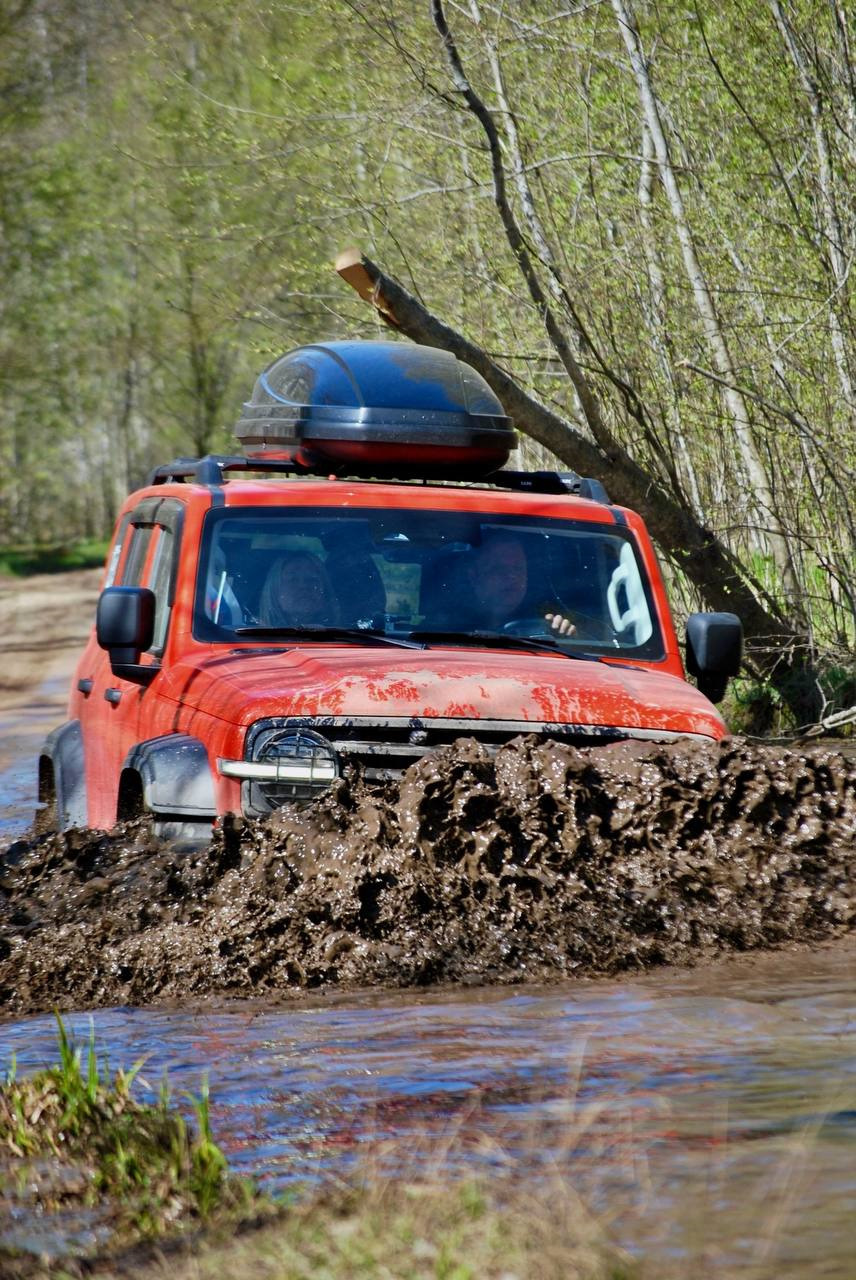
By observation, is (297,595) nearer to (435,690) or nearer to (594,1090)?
(435,690)

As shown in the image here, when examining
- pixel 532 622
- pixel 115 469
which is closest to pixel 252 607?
pixel 532 622

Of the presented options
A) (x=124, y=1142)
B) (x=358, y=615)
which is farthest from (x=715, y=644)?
(x=124, y=1142)

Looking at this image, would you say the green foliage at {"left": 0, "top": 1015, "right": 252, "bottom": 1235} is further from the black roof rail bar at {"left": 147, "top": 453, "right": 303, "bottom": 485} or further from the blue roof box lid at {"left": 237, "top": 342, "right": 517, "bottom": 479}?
the blue roof box lid at {"left": 237, "top": 342, "right": 517, "bottom": 479}

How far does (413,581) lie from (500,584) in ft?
1.13

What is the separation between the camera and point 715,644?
6.42 meters

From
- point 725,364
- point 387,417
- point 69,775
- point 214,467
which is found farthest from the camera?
point 725,364

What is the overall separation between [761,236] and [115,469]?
4560cm

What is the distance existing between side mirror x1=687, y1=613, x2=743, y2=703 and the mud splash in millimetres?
959

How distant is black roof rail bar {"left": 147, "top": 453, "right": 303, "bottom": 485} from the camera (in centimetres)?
685

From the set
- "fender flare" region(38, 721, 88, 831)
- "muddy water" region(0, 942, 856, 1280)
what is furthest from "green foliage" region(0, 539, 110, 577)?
"muddy water" region(0, 942, 856, 1280)

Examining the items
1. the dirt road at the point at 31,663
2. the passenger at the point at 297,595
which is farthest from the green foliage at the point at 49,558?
the passenger at the point at 297,595

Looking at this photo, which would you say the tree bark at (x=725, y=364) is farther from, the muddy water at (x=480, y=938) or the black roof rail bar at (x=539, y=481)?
the muddy water at (x=480, y=938)

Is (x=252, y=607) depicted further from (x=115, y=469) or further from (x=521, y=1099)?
(x=115, y=469)

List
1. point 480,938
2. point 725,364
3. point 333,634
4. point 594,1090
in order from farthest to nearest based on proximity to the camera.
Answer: point 725,364 < point 333,634 < point 480,938 < point 594,1090
